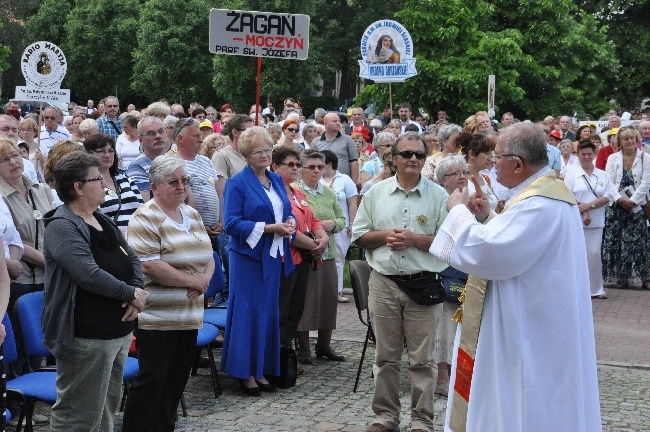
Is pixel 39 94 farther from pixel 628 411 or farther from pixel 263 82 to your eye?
pixel 263 82

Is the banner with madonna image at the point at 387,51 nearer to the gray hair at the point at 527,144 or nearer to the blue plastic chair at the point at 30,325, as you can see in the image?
the blue plastic chair at the point at 30,325

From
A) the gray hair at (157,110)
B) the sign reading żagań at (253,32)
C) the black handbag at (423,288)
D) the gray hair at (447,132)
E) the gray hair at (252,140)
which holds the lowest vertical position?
the black handbag at (423,288)

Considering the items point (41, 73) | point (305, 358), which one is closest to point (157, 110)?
point (41, 73)

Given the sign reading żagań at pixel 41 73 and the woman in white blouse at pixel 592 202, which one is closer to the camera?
the sign reading żagań at pixel 41 73

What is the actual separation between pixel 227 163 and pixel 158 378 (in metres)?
3.88

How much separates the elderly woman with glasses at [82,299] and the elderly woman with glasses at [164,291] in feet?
1.88

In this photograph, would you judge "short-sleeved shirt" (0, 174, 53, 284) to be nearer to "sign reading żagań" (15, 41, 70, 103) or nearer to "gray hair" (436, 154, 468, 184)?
"gray hair" (436, 154, 468, 184)

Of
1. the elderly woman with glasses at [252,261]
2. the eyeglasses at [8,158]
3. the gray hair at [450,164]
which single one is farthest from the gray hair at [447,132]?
the eyeglasses at [8,158]

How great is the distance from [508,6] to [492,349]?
24.9m

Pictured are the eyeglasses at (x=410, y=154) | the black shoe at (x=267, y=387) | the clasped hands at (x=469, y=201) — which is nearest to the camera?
the clasped hands at (x=469, y=201)

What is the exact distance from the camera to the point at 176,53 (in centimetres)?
4212

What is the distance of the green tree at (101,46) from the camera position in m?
47.7

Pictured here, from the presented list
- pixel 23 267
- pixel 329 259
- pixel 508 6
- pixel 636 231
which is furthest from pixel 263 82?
pixel 23 267

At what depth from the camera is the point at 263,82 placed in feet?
125
